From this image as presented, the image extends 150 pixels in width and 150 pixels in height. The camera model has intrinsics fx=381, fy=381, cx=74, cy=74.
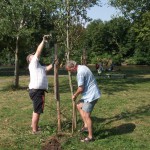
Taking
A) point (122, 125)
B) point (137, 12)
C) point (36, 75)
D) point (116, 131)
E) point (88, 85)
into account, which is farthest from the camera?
point (137, 12)

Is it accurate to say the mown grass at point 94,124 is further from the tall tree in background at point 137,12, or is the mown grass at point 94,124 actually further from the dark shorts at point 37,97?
the tall tree in background at point 137,12

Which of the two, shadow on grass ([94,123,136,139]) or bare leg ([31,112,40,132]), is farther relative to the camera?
bare leg ([31,112,40,132])

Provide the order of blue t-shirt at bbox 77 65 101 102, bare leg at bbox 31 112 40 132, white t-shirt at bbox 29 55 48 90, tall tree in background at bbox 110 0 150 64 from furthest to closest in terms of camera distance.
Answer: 1. tall tree in background at bbox 110 0 150 64
2. bare leg at bbox 31 112 40 132
3. white t-shirt at bbox 29 55 48 90
4. blue t-shirt at bbox 77 65 101 102

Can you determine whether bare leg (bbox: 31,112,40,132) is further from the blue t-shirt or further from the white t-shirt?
the blue t-shirt

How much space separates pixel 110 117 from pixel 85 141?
9.20 feet

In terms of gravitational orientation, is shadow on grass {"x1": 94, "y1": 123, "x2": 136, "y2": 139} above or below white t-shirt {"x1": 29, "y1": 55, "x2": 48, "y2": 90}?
below

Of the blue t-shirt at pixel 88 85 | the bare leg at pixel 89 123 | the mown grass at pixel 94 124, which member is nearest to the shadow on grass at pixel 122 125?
the mown grass at pixel 94 124

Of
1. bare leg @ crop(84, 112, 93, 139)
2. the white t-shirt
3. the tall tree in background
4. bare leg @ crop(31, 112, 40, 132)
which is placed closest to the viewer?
bare leg @ crop(84, 112, 93, 139)

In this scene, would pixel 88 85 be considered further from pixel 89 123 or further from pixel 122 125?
pixel 122 125

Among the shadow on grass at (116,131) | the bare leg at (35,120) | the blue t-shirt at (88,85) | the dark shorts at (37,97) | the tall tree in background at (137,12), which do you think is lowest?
the shadow on grass at (116,131)

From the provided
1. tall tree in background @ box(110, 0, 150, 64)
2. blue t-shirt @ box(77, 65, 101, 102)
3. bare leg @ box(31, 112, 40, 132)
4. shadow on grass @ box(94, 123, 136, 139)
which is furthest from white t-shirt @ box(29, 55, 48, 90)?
tall tree in background @ box(110, 0, 150, 64)

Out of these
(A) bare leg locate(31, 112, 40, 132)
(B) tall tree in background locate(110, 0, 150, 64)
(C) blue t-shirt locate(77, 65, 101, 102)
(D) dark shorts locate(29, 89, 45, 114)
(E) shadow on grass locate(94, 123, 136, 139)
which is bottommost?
(E) shadow on grass locate(94, 123, 136, 139)

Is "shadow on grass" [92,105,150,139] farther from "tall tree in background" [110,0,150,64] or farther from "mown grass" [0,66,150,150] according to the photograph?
"tall tree in background" [110,0,150,64]

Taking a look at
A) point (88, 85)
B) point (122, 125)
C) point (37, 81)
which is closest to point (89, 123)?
point (88, 85)
